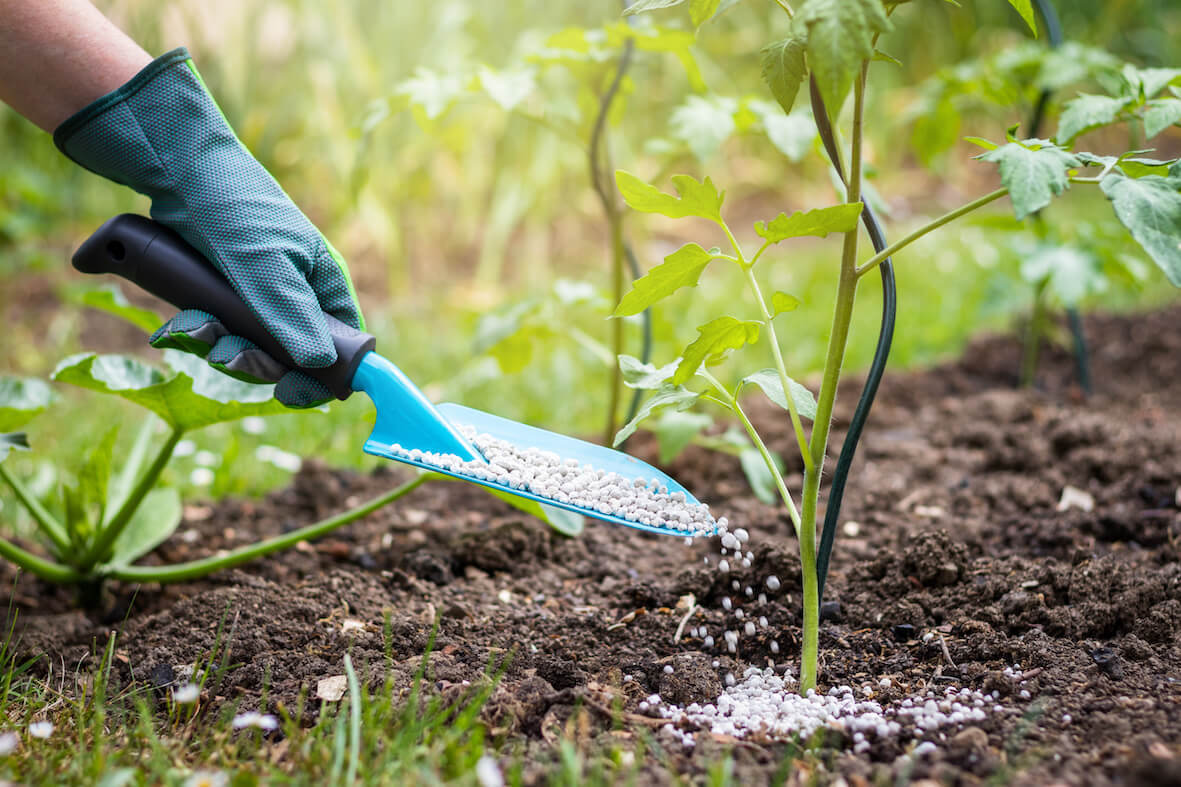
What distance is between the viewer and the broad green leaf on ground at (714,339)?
112 centimetres

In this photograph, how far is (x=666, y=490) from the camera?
1.32 meters

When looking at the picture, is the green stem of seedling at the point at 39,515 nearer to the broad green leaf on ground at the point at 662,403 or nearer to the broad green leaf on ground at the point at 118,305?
the broad green leaf on ground at the point at 118,305

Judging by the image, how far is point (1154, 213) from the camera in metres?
0.99

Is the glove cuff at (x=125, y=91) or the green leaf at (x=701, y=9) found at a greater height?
the green leaf at (x=701, y=9)

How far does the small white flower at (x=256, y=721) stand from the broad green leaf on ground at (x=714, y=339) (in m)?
0.64

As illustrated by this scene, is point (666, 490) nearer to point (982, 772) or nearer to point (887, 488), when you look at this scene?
point (982, 772)

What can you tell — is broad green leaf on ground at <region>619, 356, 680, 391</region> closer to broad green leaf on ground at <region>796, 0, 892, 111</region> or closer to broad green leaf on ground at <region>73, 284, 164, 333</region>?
broad green leaf on ground at <region>796, 0, 892, 111</region>

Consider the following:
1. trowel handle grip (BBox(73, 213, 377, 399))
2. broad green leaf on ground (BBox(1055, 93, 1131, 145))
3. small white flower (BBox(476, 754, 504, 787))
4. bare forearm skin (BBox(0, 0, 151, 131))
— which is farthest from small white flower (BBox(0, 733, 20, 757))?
broad green leaf on ground (BBox(1055, 93, 1131, 145))

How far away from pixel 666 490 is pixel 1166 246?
688 millimetres

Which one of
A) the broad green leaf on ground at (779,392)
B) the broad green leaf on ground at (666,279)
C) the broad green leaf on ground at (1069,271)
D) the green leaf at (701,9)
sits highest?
the broad green leaf on ground at (1069,271)

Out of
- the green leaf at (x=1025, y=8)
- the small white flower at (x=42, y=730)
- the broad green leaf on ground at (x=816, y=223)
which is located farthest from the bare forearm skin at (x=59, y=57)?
the green leaf at (x=1025, y=8)

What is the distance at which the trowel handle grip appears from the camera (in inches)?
51.3

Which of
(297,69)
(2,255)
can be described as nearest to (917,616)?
(297,69)

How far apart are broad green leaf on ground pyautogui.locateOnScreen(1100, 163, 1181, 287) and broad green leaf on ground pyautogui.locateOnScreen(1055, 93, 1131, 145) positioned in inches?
13.5
